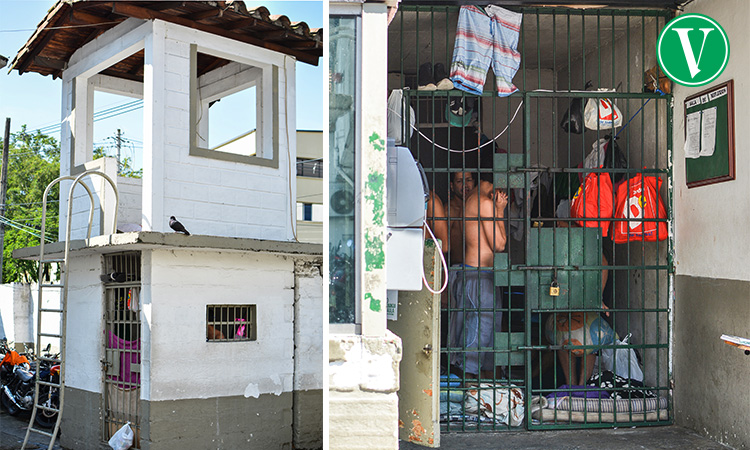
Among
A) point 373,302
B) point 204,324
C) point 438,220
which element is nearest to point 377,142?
point 373,302

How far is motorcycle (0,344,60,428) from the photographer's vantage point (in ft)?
31.7

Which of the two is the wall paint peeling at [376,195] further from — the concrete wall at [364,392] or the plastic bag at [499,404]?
the plastic bag at [499,404]

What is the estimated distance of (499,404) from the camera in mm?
5527

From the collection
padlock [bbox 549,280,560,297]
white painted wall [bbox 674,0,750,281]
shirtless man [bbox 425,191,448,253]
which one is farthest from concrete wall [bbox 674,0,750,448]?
shirtless man [bbox 425,191,448,253]

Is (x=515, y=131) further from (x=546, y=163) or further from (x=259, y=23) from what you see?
(x=259, y=23)

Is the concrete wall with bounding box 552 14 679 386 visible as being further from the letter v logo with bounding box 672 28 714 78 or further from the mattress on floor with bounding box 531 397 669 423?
the letter v logo with bounding box 672 28 714 78

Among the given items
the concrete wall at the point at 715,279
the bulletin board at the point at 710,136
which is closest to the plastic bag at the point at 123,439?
the concrete wall at the point at 715,279

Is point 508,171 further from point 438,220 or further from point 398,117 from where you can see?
point 398,117

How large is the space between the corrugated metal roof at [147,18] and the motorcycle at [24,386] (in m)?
4.27

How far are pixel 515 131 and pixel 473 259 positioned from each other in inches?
101

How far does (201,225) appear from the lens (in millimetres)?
8281

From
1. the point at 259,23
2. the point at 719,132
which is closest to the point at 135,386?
the point at 259,23

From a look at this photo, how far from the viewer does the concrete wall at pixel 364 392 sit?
3.50 meters

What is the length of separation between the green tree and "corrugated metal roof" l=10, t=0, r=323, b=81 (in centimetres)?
109
